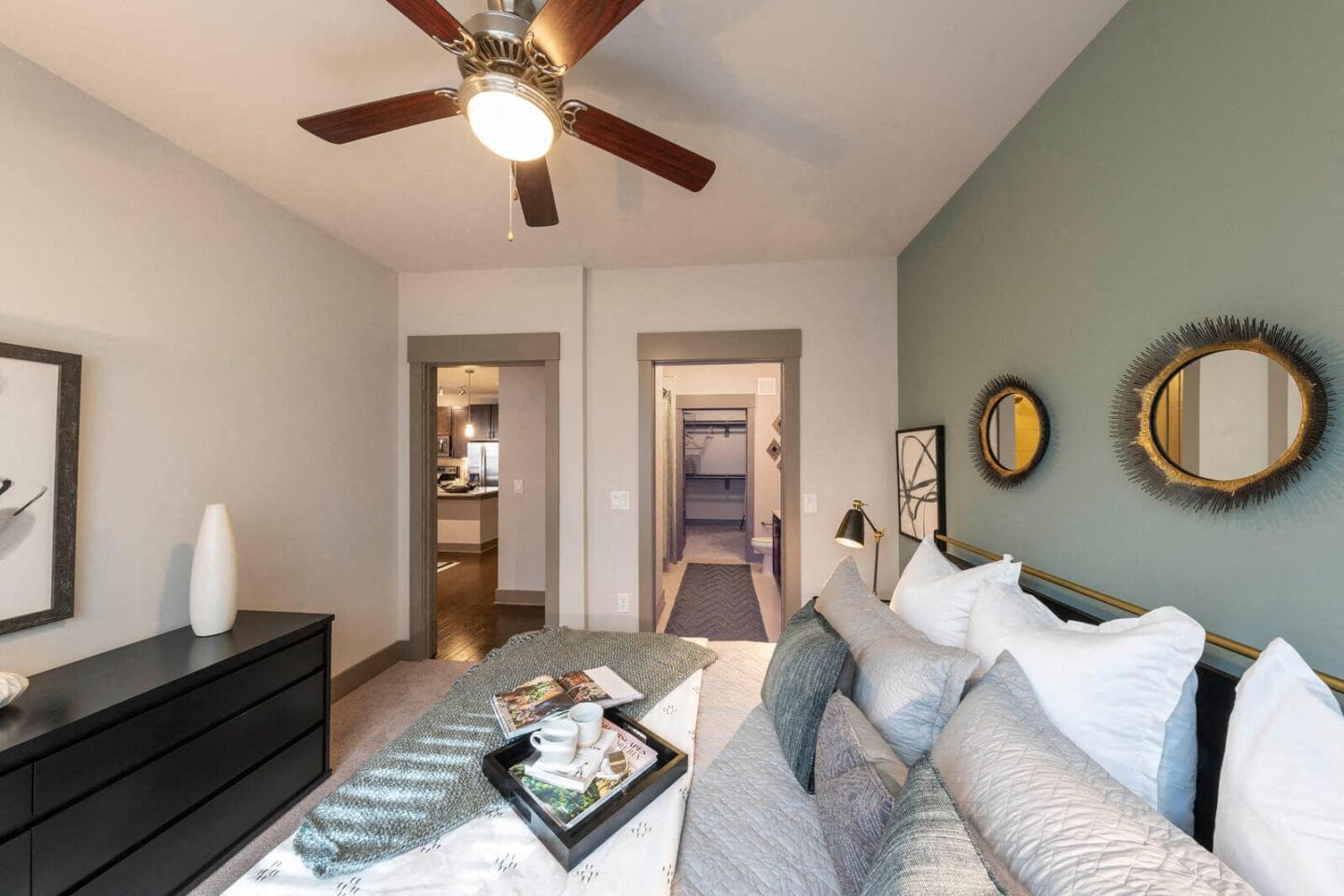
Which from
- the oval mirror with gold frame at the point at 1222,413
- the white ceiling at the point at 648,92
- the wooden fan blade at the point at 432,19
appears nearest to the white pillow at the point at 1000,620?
the oval mirror with gold frame at the point at 1222,413

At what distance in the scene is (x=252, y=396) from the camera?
89.8 inches

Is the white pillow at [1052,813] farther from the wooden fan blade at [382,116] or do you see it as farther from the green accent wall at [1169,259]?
the wooden fan blade at [382,116]

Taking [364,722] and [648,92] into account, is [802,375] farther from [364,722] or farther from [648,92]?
[364,722]

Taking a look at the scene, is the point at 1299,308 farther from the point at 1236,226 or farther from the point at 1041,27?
the point at 1041,27

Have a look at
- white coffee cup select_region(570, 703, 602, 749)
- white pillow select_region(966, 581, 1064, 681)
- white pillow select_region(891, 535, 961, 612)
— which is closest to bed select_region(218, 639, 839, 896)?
white coffee cup select_region(570, 703, 602, 749)

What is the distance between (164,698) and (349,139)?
1.81 meters

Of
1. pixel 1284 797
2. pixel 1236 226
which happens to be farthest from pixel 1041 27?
pixel 1284 797

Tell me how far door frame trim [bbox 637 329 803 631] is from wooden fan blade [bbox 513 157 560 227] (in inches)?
55.1

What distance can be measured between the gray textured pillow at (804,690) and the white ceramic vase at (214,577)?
2.09m

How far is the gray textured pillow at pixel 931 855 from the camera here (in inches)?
24.6

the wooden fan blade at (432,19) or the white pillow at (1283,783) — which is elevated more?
the wooden fan blade at (432,19)

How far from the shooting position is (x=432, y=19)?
1.06 metres

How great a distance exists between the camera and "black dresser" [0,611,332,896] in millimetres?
1227

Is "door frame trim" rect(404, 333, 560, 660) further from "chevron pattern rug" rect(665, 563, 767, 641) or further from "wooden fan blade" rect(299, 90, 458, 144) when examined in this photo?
"wooden fan blade" rect(299, 90, 458, 144)
